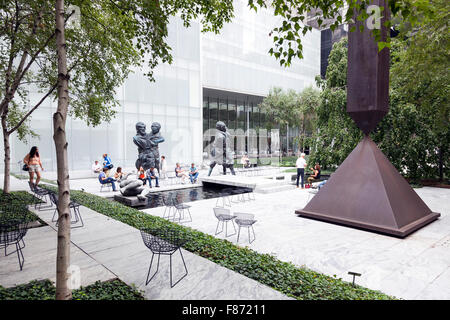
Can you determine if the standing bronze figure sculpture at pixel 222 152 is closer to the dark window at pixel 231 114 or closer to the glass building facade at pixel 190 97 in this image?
the glass building facade at pixel 190 97

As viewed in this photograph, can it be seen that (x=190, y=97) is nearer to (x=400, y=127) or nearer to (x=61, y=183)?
(x=400, y=127)

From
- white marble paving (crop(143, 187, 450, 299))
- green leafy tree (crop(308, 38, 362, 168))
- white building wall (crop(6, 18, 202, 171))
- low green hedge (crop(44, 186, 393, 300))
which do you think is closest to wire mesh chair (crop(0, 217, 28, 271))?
low green hedge (crop(44, 186, 393, 300))

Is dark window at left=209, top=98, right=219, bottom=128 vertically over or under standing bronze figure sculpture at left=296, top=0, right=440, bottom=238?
over

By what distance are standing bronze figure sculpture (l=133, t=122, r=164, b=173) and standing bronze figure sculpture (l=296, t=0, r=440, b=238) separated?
1093cm

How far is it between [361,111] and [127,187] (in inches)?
355

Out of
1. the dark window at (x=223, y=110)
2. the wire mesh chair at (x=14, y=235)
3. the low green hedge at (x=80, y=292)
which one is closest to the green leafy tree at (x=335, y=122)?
the low green hedge at (x=80, y=292)

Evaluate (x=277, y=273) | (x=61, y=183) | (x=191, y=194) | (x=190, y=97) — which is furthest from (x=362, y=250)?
(x=190, y=97)

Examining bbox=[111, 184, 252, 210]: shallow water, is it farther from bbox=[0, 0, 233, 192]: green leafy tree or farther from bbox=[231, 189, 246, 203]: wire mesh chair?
bbox=[0, 0, 233, 192]: green leafy tree

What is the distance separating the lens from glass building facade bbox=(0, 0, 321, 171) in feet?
67.6

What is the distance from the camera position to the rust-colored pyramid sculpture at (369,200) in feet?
24.0

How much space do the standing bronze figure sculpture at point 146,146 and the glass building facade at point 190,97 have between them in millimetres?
5801

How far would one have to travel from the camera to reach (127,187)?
445 inches

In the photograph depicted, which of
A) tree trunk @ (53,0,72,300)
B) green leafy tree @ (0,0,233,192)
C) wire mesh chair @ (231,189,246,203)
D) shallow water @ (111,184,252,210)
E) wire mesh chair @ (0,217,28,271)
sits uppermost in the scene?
green leafy tree @ (0,0,233,192)

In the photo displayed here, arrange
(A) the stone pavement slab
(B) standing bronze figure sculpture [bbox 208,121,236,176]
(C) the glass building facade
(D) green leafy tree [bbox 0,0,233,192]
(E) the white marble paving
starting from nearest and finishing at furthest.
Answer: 1. (A) the stone pavement slab
2. (E) the white marble paving
3. (D) green leafy tree [bbox 0,0,233,192]
4. (B) standing bronze figure sculpture [bbox 208,121,236,176]
5. (C) the glass building facade
